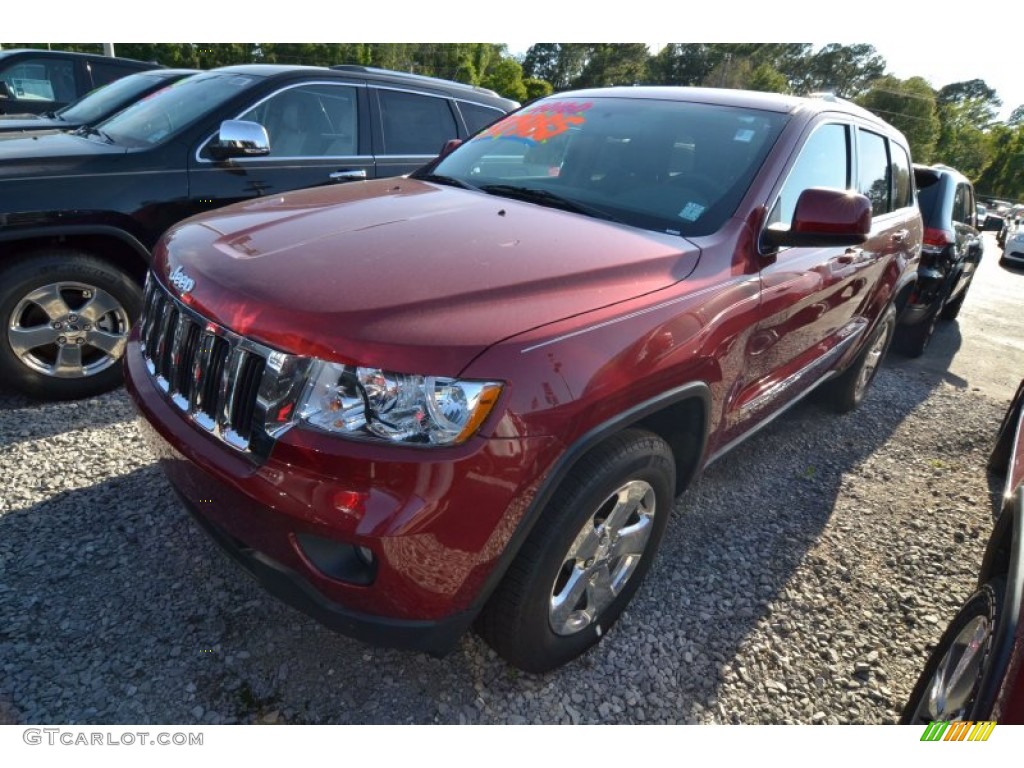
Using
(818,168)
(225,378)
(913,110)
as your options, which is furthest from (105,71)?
(913,110)

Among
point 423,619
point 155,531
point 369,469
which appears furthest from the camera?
point 155,531

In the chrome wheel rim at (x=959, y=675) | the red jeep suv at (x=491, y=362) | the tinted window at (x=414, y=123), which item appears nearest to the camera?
the red jeep suv at (x=491, y=362)

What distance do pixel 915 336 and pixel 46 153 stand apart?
22.2 ft

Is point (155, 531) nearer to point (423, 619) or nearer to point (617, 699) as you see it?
point (423, 619)

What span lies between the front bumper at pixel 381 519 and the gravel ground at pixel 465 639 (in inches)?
20.2

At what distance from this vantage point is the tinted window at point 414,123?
14.6ft

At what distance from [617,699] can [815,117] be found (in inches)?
97.7

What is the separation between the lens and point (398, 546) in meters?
1.51

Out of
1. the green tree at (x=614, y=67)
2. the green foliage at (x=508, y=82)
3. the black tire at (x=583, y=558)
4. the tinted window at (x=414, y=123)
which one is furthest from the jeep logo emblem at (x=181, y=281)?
the green tree at (x=614, y=67)

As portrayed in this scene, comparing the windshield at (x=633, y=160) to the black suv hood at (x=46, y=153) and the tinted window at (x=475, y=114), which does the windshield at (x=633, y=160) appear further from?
the tinted window at (x=475, y=114)

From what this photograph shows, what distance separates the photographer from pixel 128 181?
3.34m

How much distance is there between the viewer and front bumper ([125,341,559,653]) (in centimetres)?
149

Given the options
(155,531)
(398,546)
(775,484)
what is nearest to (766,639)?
(775,484)

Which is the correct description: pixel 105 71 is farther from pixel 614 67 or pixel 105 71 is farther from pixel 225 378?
pixel 614 67
